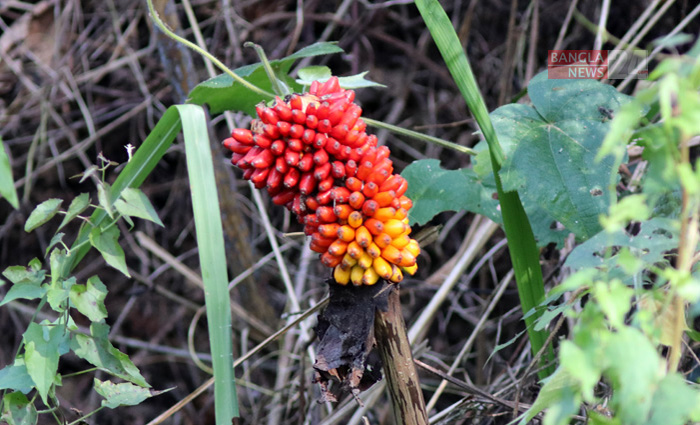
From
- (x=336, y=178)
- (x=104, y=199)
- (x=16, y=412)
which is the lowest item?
(x=16, y=412)

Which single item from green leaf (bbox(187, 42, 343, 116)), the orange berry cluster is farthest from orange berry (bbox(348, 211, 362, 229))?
green leaf (bbox(187, 42, 343, 116))

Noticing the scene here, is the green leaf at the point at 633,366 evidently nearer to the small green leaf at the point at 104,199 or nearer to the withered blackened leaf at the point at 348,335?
the withered blackened leaf at the point at 348,335

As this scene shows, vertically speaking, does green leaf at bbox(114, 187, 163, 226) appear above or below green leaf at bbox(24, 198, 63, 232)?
above

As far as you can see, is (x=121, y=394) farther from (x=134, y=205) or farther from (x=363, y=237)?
(x=363, y=237)

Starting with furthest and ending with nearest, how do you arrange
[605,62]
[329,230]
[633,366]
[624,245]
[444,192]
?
[605,62]
[444,192]
[329,230]
[624,245]
[633,366]

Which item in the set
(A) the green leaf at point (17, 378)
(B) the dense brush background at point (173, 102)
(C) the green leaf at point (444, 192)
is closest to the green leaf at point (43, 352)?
(A) the green leaf at point (17, 378)

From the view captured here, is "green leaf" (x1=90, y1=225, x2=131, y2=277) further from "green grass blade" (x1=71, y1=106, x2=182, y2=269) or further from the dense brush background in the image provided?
the dense brush background

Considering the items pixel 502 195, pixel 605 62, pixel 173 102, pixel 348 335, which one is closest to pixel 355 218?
pixel 348 335
